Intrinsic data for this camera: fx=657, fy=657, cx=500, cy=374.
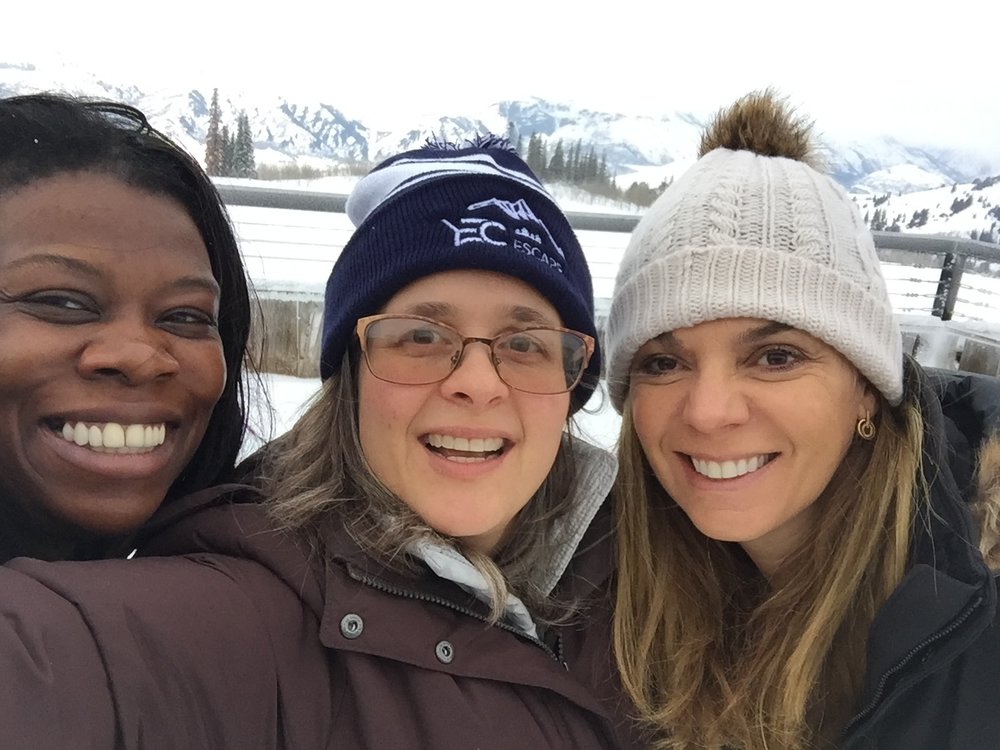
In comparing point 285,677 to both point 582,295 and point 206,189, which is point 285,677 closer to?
point 582,295

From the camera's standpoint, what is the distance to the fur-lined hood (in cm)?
129

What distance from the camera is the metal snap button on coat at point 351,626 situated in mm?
1096

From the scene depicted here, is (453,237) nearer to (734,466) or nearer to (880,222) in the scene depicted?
(734,466)

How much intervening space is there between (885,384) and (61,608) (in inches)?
62.8

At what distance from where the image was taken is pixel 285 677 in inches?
40.7

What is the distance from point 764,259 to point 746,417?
341mm

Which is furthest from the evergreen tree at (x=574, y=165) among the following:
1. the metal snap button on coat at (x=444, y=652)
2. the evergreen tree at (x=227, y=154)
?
Result: the metal snap button on coat at (x=444, y=652)

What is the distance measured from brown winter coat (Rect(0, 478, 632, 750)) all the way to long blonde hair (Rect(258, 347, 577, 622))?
0.14ft

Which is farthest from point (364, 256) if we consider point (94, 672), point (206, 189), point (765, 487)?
point (765, 487)

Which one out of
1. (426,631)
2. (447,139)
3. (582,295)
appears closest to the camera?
(426,631)

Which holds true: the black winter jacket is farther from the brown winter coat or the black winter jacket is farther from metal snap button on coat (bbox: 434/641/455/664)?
metal snap button on coat (bbox: 434/641/455/664)

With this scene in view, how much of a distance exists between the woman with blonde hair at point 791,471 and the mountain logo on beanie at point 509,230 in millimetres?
273

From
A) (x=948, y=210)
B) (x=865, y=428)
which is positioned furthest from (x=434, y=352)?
(x=948, y=210)

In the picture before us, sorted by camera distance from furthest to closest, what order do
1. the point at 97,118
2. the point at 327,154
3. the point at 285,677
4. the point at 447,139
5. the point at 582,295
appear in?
the point at 327,154 → the point at 447,139 → the point at 582,295 → the point at 97,118 → the point at 285,677
